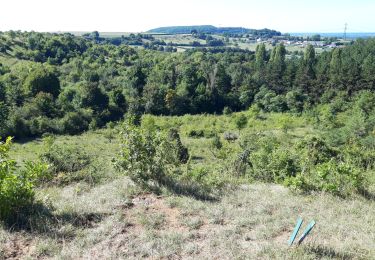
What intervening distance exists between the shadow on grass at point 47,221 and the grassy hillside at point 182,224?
0.6 inches

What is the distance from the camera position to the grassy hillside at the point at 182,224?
4.70 meters

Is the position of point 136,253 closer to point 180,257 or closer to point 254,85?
point 180,257

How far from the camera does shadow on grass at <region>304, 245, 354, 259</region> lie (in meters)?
4.58

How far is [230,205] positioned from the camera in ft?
20.8

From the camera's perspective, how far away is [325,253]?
4.67m

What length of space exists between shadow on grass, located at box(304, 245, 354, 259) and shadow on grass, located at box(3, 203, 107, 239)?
3.27 meters

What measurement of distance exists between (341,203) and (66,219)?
16.7ft

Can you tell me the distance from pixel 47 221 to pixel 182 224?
2105 millimetres

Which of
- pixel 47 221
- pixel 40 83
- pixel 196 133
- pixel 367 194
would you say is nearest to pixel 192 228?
pixel 47 221

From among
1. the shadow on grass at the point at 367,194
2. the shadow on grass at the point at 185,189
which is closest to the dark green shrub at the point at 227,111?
the shadow on grass at the point at 367,194

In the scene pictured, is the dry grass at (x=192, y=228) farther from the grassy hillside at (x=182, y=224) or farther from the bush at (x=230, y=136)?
the bush at (x=230, y=136)

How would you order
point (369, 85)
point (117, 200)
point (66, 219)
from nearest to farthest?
1. point (66, 219)
2. point (117, 200)
3. point (369, 85)

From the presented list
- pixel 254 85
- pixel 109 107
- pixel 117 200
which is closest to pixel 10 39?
pixel 109 107

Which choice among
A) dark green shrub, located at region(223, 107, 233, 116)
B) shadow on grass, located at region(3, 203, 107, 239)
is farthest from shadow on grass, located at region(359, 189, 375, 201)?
dark green shrub, located at region(223, 107, 233, 116)
